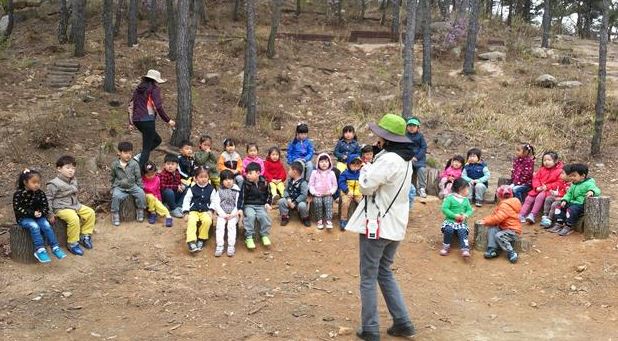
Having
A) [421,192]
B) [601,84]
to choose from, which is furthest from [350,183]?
[601,84]

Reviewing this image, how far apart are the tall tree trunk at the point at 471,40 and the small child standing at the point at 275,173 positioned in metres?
12.7

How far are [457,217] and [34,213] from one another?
5.12 meters

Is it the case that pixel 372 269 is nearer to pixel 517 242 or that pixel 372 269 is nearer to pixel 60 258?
pixel 517 242

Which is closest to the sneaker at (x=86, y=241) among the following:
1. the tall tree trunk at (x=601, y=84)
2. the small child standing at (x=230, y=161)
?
the small child standing at (x=230, y=161)

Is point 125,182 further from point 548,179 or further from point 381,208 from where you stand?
point 548,179

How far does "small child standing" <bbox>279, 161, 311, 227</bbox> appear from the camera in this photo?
312 inches

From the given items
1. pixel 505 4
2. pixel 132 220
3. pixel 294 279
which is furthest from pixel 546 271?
pixel 505 4

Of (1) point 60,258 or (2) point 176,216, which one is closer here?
(1) point 60,258

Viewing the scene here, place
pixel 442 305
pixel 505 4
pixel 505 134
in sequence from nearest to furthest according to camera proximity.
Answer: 1. pixel 442 305
2. pixel 505 134
3. pixel 505 4

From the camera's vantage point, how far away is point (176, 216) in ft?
26.2

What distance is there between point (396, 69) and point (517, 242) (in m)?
13.7

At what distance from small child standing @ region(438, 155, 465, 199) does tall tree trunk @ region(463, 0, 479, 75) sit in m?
11.2

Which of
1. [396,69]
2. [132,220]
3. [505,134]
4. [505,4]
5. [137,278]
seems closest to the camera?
[137,278]

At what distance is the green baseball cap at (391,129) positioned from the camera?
4523 mm
